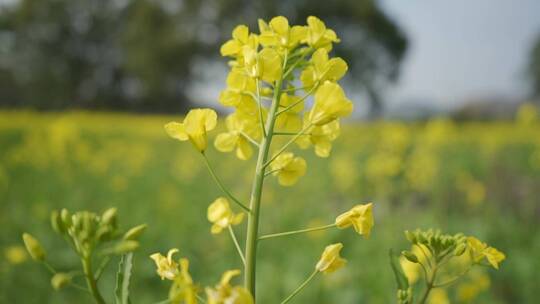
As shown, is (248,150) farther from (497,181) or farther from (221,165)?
(221,165)

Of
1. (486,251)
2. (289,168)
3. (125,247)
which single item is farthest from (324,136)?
(125,247)

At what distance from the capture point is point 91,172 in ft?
19.7

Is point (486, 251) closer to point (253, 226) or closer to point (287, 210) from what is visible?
point (253, 226)

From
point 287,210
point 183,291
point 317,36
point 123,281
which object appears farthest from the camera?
point 287,210

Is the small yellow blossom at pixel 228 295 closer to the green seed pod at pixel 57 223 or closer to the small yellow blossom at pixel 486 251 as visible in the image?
the green seed pod at pixel 57 223

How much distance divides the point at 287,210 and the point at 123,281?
420cm

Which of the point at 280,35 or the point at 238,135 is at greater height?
the point at 280,35

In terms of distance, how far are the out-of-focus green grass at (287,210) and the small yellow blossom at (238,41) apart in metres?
0.74

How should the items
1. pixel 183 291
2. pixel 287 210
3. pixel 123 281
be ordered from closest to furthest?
pixel 183 291, pixel 123 281, pixel 287 210

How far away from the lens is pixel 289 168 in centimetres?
84

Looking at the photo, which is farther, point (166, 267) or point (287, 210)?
point (287, 210)

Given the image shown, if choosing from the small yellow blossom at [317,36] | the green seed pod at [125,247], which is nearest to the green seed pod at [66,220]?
the green seed pod at [125,247]

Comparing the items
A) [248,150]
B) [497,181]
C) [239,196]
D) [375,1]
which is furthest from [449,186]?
[375,1]

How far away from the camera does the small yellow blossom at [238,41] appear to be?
807 mm
